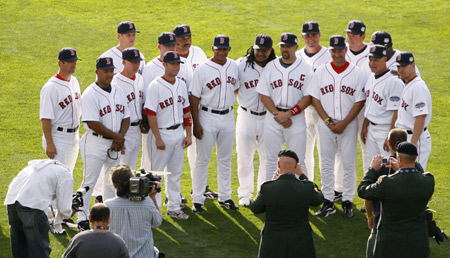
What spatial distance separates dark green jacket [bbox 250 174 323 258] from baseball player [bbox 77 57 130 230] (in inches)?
91.8

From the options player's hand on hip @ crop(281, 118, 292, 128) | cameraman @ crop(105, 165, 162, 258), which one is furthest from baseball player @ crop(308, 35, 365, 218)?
cameraman @ crop(105, 165, 162, 258)

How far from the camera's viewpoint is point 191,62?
30.9ft

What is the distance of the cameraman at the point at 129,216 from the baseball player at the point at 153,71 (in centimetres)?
269

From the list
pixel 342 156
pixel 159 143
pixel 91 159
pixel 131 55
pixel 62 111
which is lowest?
pixel 342 156

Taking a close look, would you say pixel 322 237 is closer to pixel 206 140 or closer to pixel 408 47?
pixel 206 140

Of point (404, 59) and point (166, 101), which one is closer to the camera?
point (404, 59)

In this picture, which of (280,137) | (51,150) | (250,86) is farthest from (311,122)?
(51,150)

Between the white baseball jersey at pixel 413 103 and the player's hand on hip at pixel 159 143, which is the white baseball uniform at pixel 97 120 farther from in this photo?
the white baseball jersey at pixel 413 103

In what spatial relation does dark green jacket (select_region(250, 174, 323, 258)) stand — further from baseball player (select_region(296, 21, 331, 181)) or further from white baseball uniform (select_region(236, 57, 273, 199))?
baseball player (select_region(296, 21, 331, 181))

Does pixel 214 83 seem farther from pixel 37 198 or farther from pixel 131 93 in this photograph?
pixel 37 198

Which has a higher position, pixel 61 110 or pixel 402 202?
pixel 61 110

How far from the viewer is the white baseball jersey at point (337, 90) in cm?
864

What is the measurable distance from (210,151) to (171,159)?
1.66 ft

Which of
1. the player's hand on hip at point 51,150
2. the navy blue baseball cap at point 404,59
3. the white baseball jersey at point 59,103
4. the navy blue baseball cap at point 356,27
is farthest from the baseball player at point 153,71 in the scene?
the navy blue baseball cap at point 404,59
